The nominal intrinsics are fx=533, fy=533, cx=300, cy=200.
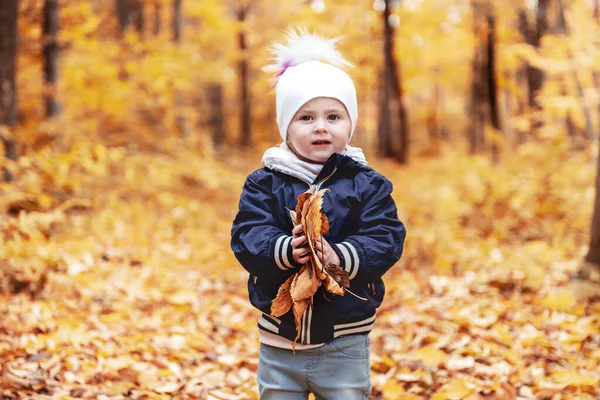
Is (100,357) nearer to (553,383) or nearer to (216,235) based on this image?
(553,383)

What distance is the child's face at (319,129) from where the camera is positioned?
6.56 ft

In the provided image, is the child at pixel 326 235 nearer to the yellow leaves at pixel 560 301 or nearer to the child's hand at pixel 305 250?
the child's hand at pixel 305 250

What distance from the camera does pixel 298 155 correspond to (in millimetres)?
2080

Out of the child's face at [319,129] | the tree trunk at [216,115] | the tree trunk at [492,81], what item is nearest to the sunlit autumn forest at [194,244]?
the child's face at [319,129]

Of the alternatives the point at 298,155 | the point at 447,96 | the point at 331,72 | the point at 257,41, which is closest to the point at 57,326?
the point at 298,155

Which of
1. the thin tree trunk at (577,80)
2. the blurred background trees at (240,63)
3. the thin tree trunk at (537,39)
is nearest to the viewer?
the thin tree trunk at (577,80)

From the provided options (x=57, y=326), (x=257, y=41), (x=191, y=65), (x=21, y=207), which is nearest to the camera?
(x=57, y=326)

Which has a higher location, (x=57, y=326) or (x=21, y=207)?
(x=21, y=207)

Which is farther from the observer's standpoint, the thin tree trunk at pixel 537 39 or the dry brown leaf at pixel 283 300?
the thin tree trunk at pixel 537 39

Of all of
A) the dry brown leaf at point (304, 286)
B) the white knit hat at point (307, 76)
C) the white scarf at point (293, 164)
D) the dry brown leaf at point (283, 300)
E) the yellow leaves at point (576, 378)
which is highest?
the white knit hat at point (307, 76)

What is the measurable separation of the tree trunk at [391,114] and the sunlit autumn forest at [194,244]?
2.43 meters

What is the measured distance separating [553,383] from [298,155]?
2046 mm

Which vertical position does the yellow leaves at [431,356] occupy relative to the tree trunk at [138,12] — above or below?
below

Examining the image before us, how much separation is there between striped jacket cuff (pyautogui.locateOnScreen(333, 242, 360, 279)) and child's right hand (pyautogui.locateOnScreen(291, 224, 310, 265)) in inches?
4.6
